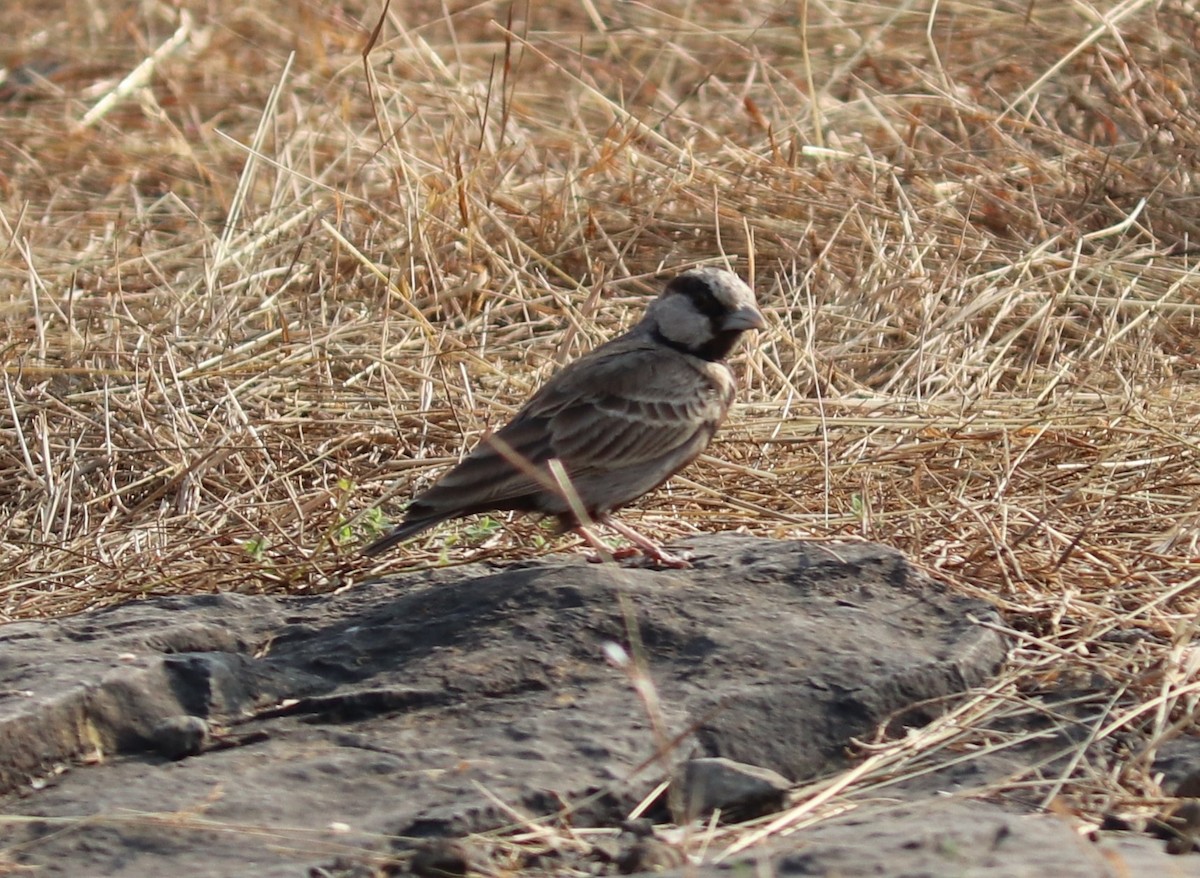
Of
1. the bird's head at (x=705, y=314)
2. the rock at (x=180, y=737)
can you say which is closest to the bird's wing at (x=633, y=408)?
the bird's head at (x=705, y=314)

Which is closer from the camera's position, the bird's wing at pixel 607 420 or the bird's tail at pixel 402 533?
the bird's tail at pixel 402 533

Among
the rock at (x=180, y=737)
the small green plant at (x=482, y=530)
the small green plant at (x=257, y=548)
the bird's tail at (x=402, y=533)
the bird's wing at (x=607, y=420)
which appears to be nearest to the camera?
the rock at (x=180, y=737)

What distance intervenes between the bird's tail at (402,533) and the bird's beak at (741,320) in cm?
110

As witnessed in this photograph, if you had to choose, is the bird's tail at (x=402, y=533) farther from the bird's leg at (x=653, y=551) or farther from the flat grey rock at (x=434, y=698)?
the bird's leg at (x=653, y=551)

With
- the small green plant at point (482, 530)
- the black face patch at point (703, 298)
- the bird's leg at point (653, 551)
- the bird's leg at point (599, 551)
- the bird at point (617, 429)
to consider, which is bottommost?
the small green plant at point (482, 530)

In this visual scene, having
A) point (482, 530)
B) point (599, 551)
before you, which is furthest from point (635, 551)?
point (482, 530)

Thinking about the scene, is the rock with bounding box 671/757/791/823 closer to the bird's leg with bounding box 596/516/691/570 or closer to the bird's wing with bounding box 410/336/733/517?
the bird's leg with bounding box 596/516/691/570

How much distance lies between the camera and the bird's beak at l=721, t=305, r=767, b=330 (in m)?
4.99

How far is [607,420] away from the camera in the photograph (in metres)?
4.73

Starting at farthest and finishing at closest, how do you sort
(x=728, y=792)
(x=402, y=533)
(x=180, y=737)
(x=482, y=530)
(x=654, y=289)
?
(x=654, y=289) → (x=482, y=530) → (x=402, y=533) → (x=180, y=737) → (x=728, y=792)

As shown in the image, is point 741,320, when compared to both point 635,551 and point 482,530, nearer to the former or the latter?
point 635,551

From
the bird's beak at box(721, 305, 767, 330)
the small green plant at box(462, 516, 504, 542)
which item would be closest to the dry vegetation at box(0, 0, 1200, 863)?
the small green plant at box(462, 516, 504, 542)

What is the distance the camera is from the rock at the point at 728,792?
10.7 feet

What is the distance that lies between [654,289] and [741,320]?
2034 mm
